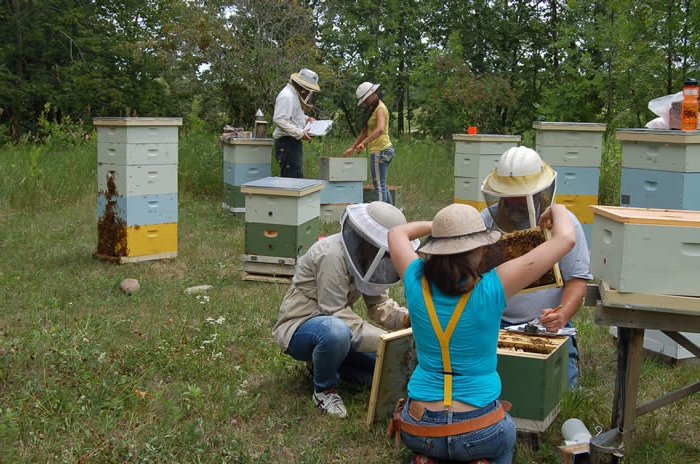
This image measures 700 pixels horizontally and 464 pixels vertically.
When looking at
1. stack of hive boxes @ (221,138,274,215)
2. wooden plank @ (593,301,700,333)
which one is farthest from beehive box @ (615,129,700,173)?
stack of hive boxes @ (221,138,274,215)

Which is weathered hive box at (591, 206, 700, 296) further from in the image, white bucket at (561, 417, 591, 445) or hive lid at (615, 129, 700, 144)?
hive lid at (615, 129, 700, 144)

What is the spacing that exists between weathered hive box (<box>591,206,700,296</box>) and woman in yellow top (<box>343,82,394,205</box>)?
5.94 m

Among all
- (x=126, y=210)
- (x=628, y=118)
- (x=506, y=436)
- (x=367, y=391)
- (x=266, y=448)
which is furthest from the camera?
(x=628, y=118)

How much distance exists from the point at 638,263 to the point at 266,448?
1.70 m

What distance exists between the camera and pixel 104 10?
19984mm

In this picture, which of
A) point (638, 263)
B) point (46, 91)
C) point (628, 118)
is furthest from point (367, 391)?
point (46, 91)

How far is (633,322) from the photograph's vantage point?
2.73 m

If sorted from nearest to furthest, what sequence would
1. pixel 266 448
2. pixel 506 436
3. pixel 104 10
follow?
1. pixel 506 436
2. pixel 266 448
3. pixel 104 10

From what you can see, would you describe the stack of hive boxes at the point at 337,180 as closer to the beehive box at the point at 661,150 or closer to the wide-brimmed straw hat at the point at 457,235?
the beehive box at the point at 661,150

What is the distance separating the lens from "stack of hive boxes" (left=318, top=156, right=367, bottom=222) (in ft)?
29.0

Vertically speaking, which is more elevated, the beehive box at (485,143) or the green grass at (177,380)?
the beehive box at (485,143)

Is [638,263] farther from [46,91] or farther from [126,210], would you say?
[46,91]

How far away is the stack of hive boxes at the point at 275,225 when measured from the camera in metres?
5.96

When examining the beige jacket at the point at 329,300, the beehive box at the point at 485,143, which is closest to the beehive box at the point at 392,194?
the beehive box at the point at 485,143
